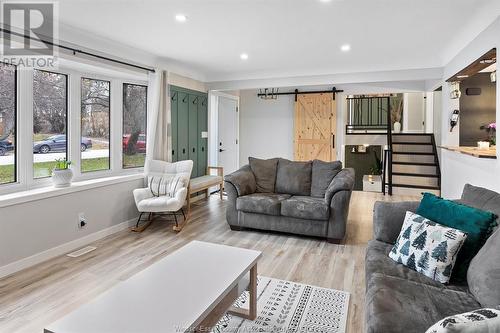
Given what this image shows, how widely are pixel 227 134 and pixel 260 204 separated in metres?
3.67

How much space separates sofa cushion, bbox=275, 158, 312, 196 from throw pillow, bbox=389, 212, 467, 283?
7.79ft

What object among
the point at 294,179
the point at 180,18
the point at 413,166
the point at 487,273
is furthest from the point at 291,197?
the point at 413,166

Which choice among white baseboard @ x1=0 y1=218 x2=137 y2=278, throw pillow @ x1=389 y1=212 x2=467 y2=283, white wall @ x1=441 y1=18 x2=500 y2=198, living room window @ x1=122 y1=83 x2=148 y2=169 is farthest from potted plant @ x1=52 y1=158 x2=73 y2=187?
white wall @ x1=441 y1=18 x2=500 y2=198

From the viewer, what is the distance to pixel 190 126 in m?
5.90

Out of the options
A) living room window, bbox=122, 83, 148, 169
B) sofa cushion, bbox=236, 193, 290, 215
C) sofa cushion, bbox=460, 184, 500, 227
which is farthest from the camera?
living room window, bbox=122, 83, 148, 169

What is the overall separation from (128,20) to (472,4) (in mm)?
3213

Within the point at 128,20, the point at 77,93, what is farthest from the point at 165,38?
the point at 77,93

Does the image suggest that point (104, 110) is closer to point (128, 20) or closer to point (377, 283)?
point (128, 20)

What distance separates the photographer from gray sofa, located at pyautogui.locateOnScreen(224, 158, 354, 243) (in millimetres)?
3889

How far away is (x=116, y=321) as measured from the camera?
1476 mm

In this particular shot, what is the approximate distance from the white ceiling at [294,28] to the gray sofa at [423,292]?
1.90 m

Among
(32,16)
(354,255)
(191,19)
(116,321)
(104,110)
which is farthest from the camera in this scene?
(104,110)

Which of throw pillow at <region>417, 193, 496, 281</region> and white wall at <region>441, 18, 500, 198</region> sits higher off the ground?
white wall at <region>441, 18, 500, 198</region>

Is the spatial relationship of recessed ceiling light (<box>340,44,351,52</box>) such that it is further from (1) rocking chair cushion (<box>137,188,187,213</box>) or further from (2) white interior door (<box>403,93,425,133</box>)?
(2) white interior door (<box>403,93,425,133</box>)
